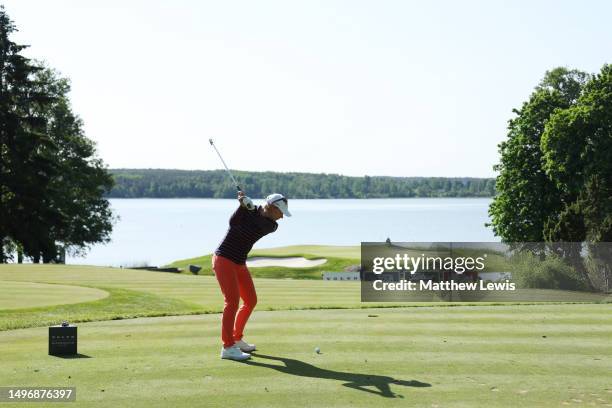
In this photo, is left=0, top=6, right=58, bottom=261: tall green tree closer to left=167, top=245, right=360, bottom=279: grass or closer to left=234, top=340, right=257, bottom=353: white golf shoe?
left=167, top=245, right=360, bottom=279: grass

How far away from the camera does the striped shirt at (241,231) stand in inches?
472

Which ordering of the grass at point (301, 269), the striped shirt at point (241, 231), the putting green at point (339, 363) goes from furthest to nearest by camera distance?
1. the grass at point (301, 269)
2. the striped shirt at point (241, 231)
3. the putting green at point (339, 363)

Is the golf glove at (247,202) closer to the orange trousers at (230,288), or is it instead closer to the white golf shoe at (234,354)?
the orange trousers at (230,288)

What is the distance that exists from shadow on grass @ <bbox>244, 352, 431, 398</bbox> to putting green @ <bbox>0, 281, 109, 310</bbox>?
10943 millimetres

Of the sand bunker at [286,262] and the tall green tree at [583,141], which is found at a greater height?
the tall green tree at [583,141]

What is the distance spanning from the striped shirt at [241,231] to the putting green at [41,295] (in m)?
9.96

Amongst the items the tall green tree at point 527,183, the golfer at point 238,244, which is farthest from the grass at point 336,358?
the tall green tree at point 527,183

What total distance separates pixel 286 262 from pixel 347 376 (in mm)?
56290

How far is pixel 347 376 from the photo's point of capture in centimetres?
1055

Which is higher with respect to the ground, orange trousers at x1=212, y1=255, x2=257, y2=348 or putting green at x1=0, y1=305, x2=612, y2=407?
orange trousers at x1=212, y1=255, x2=257, y2=348

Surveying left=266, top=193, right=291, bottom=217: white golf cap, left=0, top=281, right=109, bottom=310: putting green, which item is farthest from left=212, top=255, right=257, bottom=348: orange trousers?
left=0, top=281, right=109, bottom=310: putting green

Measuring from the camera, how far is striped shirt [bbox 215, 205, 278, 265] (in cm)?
1199

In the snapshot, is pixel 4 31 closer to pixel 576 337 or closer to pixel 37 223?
pixel 37 223

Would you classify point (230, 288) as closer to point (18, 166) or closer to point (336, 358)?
point (336, 358)
